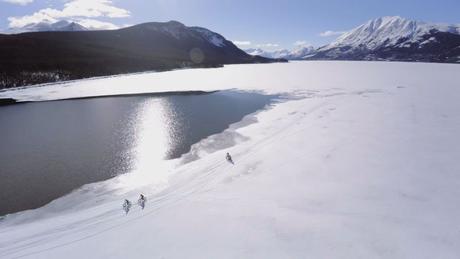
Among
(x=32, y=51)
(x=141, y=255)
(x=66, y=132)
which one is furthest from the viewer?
(x=32, y=51)

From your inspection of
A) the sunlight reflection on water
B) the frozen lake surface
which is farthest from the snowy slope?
the frozen lake surface

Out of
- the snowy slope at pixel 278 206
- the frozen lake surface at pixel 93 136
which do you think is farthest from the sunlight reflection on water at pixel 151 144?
the snowy slope at pixel 278 206

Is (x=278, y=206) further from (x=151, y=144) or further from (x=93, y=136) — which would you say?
(x=93, y=136)

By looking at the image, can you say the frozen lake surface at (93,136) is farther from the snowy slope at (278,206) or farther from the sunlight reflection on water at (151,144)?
the snowy slope at (278,206)

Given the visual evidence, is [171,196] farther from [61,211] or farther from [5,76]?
[5,76]

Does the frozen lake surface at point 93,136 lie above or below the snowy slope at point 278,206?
above

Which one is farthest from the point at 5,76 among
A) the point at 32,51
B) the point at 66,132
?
the point at 66,132

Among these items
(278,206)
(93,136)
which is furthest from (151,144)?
(278,206)

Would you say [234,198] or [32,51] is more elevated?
[32,51]

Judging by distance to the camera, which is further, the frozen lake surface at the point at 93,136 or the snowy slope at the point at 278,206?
the frozen lake surface at the point at 93,136
